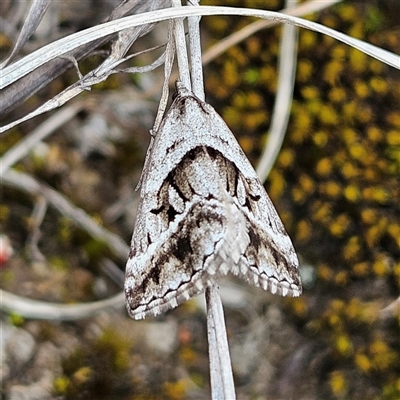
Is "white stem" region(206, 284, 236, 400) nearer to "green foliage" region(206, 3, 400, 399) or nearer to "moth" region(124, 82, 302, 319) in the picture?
"moth" region(124, 82, 302, 319)

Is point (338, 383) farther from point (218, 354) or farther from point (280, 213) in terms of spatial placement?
point (218, 354)

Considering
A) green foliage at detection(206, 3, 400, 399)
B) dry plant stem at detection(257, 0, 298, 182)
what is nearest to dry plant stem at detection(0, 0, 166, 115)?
dry plant stem at detection(257, 0, 298, 182)

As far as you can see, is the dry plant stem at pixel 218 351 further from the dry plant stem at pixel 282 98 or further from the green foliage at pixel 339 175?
the green foliage at pixel 339 175

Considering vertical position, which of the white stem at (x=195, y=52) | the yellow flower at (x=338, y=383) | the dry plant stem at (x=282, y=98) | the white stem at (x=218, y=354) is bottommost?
the white stem at (x=218, y=354)

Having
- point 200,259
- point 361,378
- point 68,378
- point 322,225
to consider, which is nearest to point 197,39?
point 200,259

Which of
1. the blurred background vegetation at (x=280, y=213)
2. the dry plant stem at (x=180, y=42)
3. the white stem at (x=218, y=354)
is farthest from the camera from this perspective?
the blurred background vegetation at (x=280, y=213)

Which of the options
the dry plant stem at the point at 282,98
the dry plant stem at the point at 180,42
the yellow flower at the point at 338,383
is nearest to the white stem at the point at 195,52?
the dry plant stem at the point at 180,42

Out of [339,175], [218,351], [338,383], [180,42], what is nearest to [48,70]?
[180,42]
